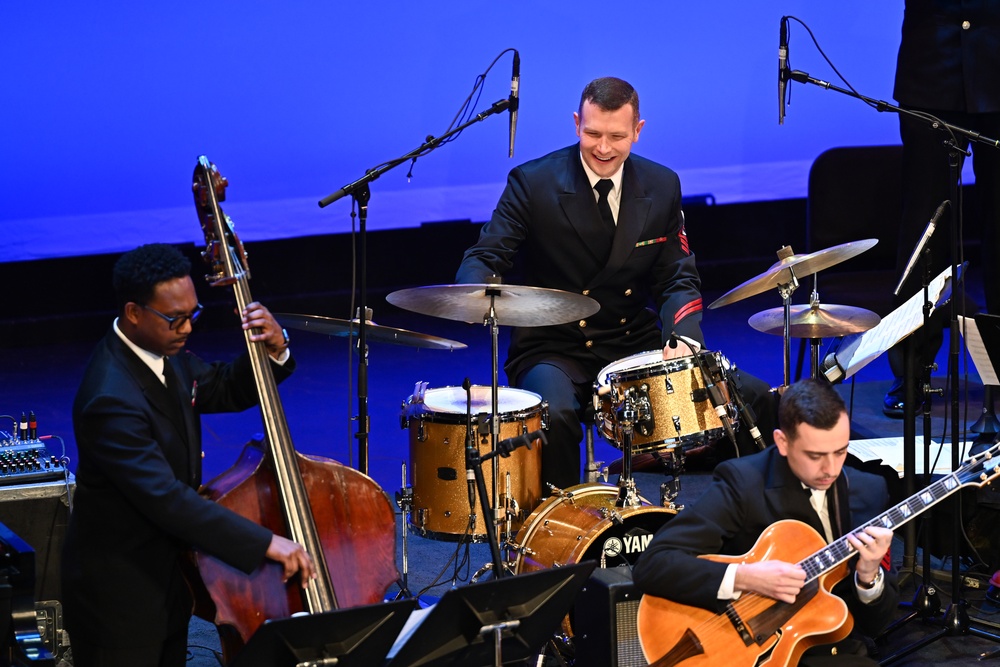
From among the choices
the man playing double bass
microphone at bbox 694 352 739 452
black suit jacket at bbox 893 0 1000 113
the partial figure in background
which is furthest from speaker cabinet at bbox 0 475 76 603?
black suit jacket at bbox 893 0 1000 113

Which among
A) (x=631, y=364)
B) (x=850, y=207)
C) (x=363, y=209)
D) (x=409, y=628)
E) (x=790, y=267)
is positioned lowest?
(x=409, y=628)

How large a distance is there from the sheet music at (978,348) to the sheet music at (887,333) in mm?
135

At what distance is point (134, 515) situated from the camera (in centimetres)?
331

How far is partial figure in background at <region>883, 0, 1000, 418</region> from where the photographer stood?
560 cm

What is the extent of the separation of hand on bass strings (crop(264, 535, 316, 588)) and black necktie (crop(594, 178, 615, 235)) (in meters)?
2.35

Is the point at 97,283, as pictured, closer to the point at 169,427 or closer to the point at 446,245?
the point at 446,245

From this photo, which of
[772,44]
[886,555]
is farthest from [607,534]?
[772,44]

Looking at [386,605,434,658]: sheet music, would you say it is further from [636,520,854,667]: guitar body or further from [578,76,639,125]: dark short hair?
[578,76,639,125]: dark short hair

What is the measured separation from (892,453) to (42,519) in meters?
3.42

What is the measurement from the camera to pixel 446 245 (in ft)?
30.2

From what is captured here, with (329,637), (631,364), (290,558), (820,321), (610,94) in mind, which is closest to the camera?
(329,637)

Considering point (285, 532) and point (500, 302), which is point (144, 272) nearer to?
point (285, 532)

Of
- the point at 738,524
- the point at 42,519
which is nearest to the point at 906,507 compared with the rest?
the point at 738,524

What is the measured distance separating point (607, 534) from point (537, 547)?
23 cm
